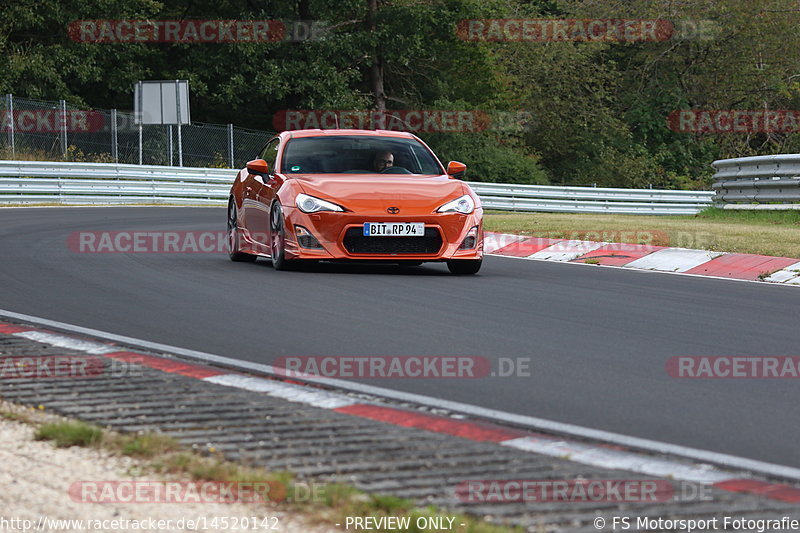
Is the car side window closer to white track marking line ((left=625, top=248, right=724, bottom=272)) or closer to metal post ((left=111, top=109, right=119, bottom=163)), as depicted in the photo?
white track marking line ((left=625, top=248, right=724, bottom=272))

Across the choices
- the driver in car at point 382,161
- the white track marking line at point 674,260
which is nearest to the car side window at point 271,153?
the driver in car at point 382,161

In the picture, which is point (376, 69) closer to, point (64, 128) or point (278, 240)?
point (64, 128)

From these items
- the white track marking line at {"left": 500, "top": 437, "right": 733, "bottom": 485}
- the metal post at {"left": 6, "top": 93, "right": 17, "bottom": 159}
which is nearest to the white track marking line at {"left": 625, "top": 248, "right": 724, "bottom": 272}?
the white track marking line at {"left": 500, "top": 437, "right": 733, "bottom": 485}

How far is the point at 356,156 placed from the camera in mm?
12820

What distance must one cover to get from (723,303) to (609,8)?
44.0 meters

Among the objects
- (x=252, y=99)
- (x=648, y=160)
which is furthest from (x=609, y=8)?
(x=252, y=99)

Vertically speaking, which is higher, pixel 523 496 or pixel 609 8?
pixel 609 8

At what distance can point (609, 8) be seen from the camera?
52125 mm

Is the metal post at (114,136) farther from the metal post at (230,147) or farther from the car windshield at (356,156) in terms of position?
the car windshield at (356,156)

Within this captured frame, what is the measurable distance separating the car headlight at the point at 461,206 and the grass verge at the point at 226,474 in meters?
6.88

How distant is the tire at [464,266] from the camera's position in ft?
39.5

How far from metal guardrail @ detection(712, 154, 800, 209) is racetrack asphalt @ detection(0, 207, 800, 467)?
6.71m

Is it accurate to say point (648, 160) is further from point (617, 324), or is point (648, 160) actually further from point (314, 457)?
point (314, 457)

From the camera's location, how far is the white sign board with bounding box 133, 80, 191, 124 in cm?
3406
